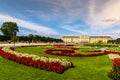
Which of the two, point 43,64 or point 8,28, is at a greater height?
point 8,28

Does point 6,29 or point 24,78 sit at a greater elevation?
point 6,29

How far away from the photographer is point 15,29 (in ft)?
271

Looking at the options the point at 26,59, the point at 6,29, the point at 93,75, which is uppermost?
the point at 6,29

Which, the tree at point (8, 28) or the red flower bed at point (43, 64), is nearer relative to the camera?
the red flower bed at point (43, 64)

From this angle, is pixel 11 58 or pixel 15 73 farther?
pixel 11 58

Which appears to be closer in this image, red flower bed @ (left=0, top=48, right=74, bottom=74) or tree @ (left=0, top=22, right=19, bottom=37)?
red flower bed @ (left=0, top=48, right=74, bottom=74)

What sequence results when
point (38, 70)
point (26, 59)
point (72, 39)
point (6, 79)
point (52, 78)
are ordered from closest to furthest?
point (6, 79) → point (52, 78) → point (38, 70) → point (26, 59) → point (72, 39)

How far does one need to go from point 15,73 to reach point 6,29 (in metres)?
72.4

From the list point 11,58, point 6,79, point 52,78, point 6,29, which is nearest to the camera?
point 6,79

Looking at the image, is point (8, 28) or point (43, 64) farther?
point (8, 28)

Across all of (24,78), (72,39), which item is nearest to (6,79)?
(24,78)

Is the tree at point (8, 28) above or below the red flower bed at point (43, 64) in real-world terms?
above

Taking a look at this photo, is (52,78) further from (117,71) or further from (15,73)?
(117,71)

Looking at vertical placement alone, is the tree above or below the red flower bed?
above
